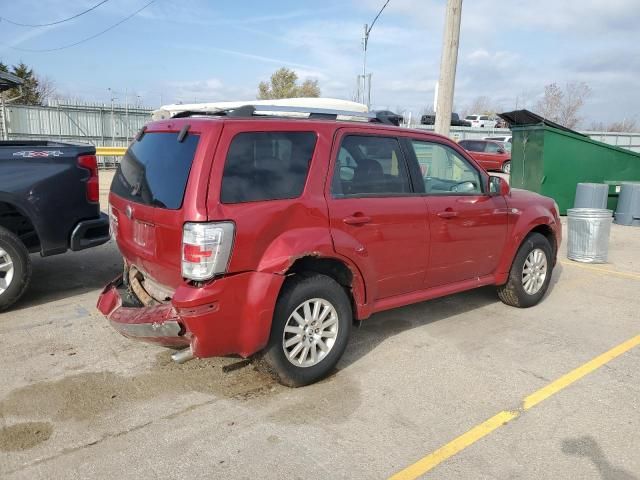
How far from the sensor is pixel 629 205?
11305 mm

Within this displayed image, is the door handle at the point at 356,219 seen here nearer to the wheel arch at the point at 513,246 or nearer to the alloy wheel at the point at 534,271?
the wheel arch at the point at 513,246

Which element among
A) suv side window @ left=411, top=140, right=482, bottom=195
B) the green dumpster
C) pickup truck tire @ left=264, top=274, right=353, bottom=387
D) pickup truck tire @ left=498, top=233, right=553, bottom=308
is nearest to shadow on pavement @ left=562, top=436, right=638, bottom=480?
pickup truck tire @ left=264, top=274, right=353, bottom=387

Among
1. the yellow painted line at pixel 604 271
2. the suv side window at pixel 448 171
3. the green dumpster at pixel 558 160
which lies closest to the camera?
the suv side window at pixel 448 171

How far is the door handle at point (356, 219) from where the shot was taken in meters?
3.75

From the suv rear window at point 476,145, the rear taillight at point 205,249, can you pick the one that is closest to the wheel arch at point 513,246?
the rear taillight at point 205,249

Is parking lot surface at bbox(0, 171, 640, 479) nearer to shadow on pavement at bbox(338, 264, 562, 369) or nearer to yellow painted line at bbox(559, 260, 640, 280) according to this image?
shadow on pavement at bbox(338, 264, 562, 369)

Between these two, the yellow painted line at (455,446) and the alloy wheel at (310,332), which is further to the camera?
the alloy wheel at (310,332)

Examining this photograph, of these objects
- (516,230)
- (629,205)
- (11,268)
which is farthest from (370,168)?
(629,205)

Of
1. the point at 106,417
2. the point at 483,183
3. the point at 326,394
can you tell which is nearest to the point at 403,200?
the point at 483,183

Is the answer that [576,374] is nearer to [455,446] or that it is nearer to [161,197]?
[455,446]

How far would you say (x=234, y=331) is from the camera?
10.9ft

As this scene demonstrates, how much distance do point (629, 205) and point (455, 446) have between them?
404 inches

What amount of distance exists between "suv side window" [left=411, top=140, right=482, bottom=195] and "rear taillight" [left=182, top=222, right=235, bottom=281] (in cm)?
210

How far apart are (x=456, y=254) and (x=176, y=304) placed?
8.33ft
